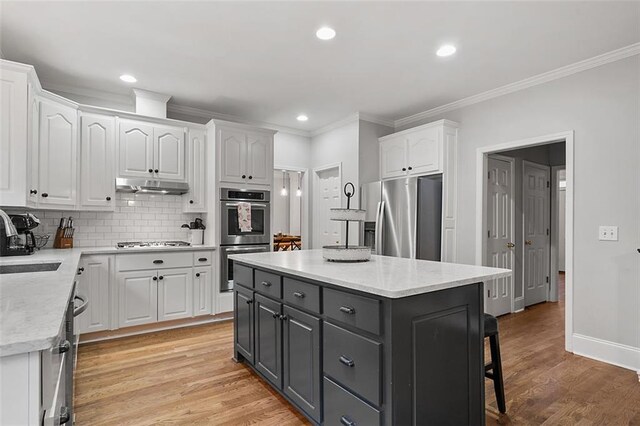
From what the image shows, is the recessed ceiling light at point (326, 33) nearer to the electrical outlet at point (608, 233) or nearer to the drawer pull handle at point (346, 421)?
the drawer pull handle at point (346, 421)

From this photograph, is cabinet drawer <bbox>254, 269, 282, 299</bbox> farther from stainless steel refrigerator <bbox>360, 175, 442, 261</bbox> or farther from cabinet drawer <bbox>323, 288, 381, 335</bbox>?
stainless steel refrigerator <bbox>360, 175, 442, 261</bbox>

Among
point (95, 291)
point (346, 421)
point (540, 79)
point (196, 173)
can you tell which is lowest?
point (346, 421)

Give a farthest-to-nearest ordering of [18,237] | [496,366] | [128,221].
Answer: [128,221], [18,237], [496,366]

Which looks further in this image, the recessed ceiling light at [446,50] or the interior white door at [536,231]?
the interior white door at [536,231]

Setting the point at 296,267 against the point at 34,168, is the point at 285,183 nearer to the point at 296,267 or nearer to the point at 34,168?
the point at 34,168

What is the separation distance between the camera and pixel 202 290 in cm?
410

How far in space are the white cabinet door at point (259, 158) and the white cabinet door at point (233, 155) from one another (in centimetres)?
7

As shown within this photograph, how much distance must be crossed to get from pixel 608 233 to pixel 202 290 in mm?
4088

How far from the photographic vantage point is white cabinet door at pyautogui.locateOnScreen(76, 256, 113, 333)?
11.1ft

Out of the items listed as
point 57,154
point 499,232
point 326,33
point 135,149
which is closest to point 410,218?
point 499,232

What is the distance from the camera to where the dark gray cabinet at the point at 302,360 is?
1928 millimetres

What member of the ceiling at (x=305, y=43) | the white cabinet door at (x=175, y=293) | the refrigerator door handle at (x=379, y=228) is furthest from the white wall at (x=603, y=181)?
the white cabinet door at (x=175, y=293)

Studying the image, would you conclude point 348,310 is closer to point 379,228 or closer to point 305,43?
point 305,43

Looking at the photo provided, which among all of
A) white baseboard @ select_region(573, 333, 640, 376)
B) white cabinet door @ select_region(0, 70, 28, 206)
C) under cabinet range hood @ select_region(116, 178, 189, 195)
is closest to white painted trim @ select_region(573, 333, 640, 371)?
white baseboard @ select_region(573, 333, 640, 376)
